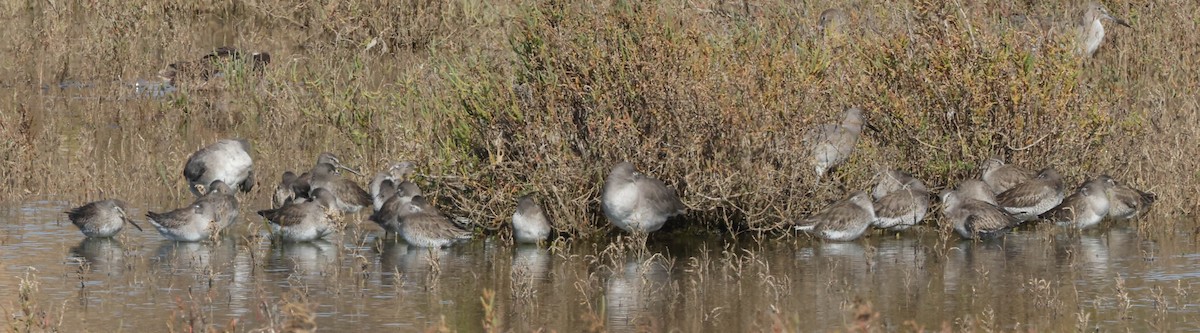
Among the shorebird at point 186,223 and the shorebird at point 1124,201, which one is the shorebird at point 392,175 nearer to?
the shorebird at point 186,223

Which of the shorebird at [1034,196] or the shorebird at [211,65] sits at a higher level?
the shorebird at [211,65]

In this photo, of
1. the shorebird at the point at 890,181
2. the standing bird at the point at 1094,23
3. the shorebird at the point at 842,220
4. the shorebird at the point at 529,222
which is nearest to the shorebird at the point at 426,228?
the shorebird at the point at 529,222

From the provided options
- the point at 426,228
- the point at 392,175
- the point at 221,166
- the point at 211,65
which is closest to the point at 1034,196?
the point at 426,228

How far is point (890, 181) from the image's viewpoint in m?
A: 14.2

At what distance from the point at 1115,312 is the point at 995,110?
443cm

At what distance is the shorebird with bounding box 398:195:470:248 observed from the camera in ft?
42.8

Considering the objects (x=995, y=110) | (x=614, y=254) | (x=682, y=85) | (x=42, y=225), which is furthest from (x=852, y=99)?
(x=42, y=225)

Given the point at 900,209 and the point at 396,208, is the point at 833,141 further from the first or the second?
the point at 396,208

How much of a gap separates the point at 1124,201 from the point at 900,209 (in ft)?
6.46

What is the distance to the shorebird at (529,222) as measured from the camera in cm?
1298

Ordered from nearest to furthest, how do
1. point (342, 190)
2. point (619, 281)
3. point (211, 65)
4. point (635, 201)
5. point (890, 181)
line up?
point (619, 281)
point (635, 201)
point (890, 181)
point (342, 190)
point (211, 65)

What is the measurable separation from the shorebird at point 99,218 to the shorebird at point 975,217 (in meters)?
6.58

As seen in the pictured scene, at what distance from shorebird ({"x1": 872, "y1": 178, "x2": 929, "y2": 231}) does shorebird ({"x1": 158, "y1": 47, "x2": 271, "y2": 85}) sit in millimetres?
10372

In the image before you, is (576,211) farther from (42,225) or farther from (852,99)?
(42,225)
